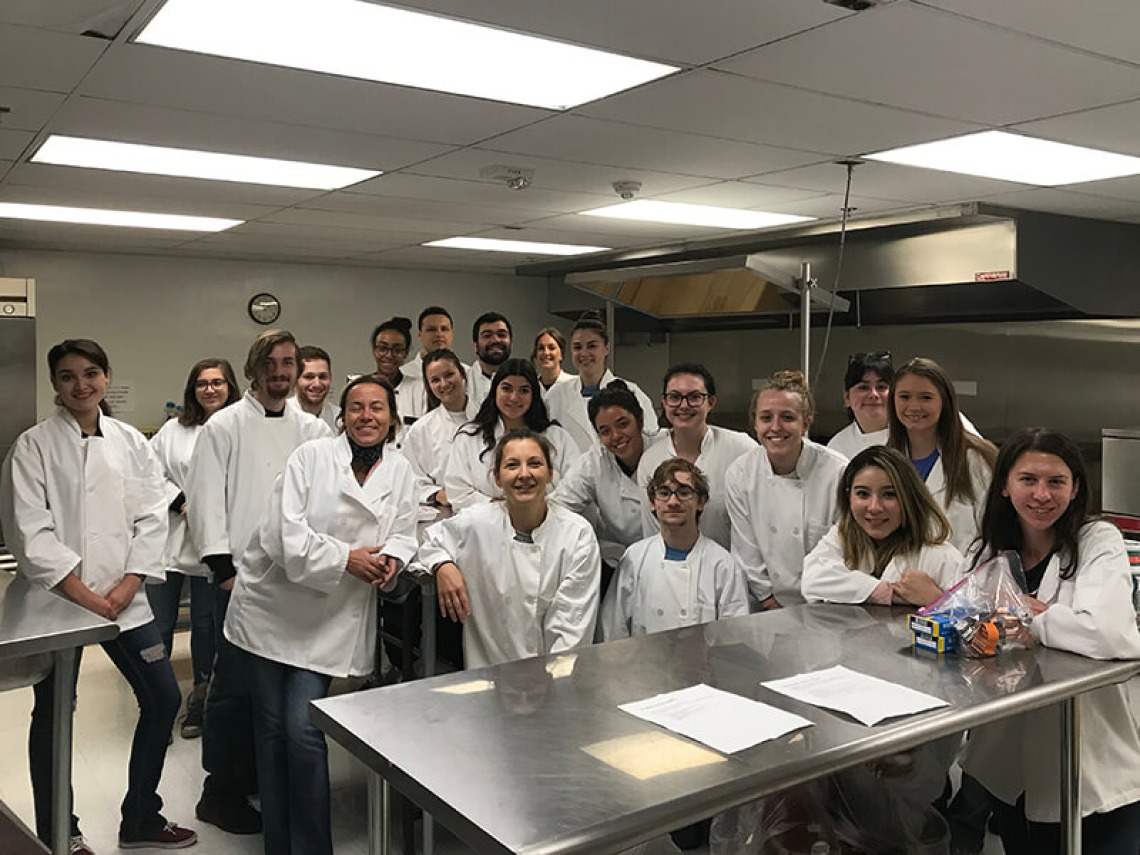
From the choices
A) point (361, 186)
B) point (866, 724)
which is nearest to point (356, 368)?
point (361, 186)

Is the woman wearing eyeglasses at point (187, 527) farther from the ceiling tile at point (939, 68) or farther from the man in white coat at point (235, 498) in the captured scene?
the ceiling tile at point (939, 68)

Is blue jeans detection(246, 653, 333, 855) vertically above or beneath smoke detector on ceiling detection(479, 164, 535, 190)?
beneath

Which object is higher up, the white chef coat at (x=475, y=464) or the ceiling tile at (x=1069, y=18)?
the ceiling tile at (x=1069, y=18)

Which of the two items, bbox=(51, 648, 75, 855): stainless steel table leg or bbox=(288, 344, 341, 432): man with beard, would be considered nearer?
bbox=(51, 648, 75, 855): stainless steel table leg

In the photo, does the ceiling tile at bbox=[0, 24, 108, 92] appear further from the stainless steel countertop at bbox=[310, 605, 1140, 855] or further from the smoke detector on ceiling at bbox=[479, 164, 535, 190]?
the stainless steel countertop at bbox=[310, 605, 1140, 855]

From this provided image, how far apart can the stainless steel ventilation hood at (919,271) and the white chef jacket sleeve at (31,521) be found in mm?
2274

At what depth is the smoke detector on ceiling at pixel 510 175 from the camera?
3.33 meters

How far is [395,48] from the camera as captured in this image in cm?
210

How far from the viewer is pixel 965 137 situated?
2.87 metres

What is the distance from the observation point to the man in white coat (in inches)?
115

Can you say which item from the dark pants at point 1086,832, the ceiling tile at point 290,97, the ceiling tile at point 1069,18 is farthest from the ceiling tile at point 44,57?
the dark pants at point 1086,832

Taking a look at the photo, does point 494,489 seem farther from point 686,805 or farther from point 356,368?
point 356,368

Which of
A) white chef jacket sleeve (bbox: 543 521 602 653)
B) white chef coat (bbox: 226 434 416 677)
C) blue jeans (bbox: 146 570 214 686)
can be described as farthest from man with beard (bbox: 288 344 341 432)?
white chef jacket sleeve (bbox: 543 521 602 653)

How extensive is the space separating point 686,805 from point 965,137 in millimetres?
2388
